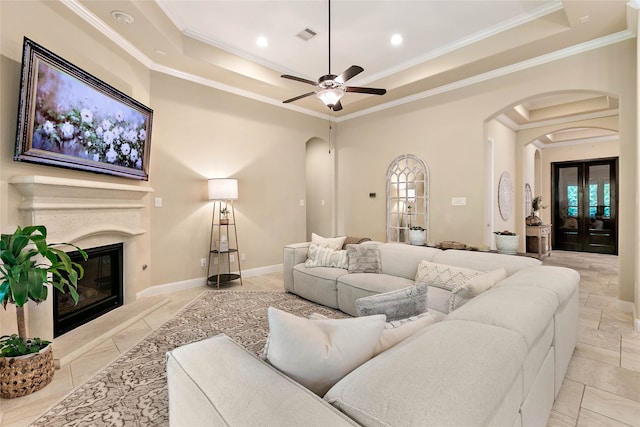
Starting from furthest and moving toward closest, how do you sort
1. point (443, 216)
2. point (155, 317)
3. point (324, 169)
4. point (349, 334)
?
point (324, 169) → point (443, 216) → point (155, 317) → point (349, 334)

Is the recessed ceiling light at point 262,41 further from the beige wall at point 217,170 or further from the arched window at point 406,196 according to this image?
the arched window at point 406,196

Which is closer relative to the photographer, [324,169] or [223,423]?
[223,423]

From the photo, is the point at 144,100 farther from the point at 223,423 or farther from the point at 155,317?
the point at 223,423

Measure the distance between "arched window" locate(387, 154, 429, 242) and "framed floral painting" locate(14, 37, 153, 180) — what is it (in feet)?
13.1

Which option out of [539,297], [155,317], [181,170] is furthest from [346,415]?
[181,170]

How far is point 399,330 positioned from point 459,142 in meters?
4.14

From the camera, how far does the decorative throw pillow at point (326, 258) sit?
12.4 feet

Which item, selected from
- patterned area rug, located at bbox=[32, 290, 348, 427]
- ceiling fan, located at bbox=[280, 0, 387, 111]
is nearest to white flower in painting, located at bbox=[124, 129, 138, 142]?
ceiling fan, located at bbox=[280, 0, 387, 111]

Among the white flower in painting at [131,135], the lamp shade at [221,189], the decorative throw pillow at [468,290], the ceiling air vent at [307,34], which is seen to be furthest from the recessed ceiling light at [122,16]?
the decorative throw pillow at [468,290]

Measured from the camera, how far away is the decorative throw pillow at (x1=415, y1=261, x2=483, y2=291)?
2.74 m

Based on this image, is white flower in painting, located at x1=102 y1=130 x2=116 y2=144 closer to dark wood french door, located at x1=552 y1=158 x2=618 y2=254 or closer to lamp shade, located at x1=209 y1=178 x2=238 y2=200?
lamp shade, located at x1=209 y1=178 x2=238 y2=200

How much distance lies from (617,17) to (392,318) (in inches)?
154

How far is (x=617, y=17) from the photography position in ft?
10.00

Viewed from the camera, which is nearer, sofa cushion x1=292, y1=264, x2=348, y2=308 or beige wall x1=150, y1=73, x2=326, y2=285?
sofa cushion x1=292, y1=264, x2=348, y2=308
